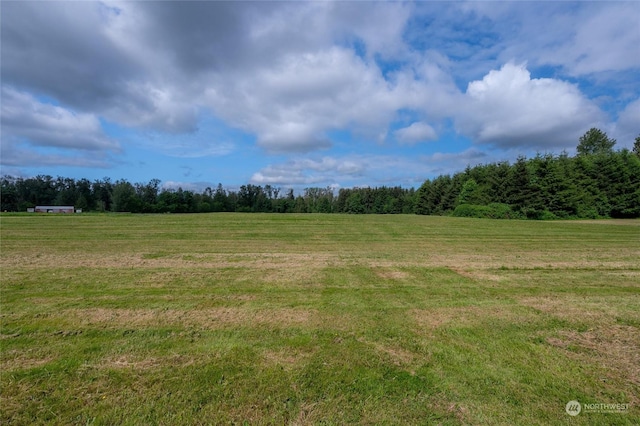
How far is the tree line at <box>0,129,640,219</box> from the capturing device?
36.7 metres

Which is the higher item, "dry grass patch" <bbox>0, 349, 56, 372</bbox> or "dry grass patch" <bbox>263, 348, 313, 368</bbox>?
"dry grass patch" <bbox>0, 349, 56, 372</bbox>

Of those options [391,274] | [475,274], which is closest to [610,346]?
[475,274]

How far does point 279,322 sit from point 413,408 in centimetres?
234

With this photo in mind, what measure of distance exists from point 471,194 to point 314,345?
49351mm

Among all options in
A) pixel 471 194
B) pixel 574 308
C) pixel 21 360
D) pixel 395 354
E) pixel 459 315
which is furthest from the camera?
pixel 471 194

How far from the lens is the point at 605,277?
24.3ft

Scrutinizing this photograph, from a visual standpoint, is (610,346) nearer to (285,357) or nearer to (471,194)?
(285,357)

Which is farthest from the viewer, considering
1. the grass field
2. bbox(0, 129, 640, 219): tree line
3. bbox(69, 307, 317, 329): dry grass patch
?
bbox(0, 129, 640, 219): tree line

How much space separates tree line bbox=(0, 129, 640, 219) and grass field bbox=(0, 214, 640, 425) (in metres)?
36.5

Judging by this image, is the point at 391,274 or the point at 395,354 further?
the point at 391,274

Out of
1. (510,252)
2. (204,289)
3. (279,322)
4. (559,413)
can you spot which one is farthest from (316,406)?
(510,252)

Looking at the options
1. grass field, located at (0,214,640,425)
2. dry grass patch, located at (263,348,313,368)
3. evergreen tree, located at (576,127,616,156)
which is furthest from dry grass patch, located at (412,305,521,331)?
evergreen tree, located at (576,127,616,156)

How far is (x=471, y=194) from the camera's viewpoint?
153 ft

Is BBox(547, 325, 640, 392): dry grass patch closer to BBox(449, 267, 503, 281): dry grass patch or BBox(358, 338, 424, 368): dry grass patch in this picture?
BBox(358, 338, 424, 368): dry grass patch
